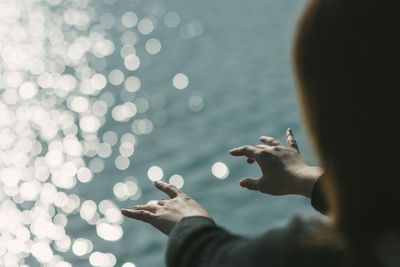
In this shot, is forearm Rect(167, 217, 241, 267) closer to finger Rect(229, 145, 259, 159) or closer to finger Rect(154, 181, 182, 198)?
finger Rect(154, 181, 182, 198)

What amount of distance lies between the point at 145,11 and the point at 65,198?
14445 mm

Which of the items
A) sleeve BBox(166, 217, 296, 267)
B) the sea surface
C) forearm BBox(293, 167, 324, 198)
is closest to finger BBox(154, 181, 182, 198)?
sleeve BBox(166, 217, 296, 267)

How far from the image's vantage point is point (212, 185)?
43.8ft

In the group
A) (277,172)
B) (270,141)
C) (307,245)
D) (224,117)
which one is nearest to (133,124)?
(224,117)

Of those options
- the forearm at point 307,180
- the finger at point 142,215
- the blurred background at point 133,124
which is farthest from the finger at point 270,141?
the blurred background at point 133,124

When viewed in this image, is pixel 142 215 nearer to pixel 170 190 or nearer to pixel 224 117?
pixel 170 190

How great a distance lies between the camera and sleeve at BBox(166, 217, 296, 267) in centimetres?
189

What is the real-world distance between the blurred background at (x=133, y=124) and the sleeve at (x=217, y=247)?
30.6 feet

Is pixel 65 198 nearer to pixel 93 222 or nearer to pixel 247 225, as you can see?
pixel 93 222

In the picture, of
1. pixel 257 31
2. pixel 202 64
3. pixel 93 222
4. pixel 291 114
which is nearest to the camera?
pixel 93 222

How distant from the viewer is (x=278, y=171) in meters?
2.78

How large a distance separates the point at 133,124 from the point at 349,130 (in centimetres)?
1474

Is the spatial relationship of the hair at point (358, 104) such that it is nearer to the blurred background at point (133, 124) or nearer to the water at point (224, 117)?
the water at point (224, 117)

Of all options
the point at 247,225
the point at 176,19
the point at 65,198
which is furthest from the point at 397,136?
the point at 176,19
